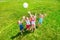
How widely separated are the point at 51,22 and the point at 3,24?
671 centimetres

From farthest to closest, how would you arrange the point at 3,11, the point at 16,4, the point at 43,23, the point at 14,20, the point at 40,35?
the point at 16,4 < the point at 3,11 < the point at 14,20 < the point at 43,23 < the point at 40,35

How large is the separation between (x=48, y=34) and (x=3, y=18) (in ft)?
30.4

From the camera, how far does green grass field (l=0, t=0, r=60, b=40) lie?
2700cm

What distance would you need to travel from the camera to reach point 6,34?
2777 centimetres

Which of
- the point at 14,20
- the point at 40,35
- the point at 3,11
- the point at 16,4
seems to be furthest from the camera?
the point at 16,4

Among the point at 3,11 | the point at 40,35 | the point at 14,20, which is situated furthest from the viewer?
the point at 3,11

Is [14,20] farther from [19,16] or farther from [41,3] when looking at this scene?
[41,3]

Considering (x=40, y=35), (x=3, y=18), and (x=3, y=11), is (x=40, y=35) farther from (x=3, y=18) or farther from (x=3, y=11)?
(x=3, y=11)

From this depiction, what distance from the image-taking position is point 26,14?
3391cm

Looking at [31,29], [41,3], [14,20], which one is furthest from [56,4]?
[31,29]

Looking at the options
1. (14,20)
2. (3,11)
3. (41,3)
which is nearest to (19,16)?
(14,20)

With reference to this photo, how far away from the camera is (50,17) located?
3189 cm

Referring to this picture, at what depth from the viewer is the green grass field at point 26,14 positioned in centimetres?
2700

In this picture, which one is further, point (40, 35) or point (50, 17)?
point (50, 17)
